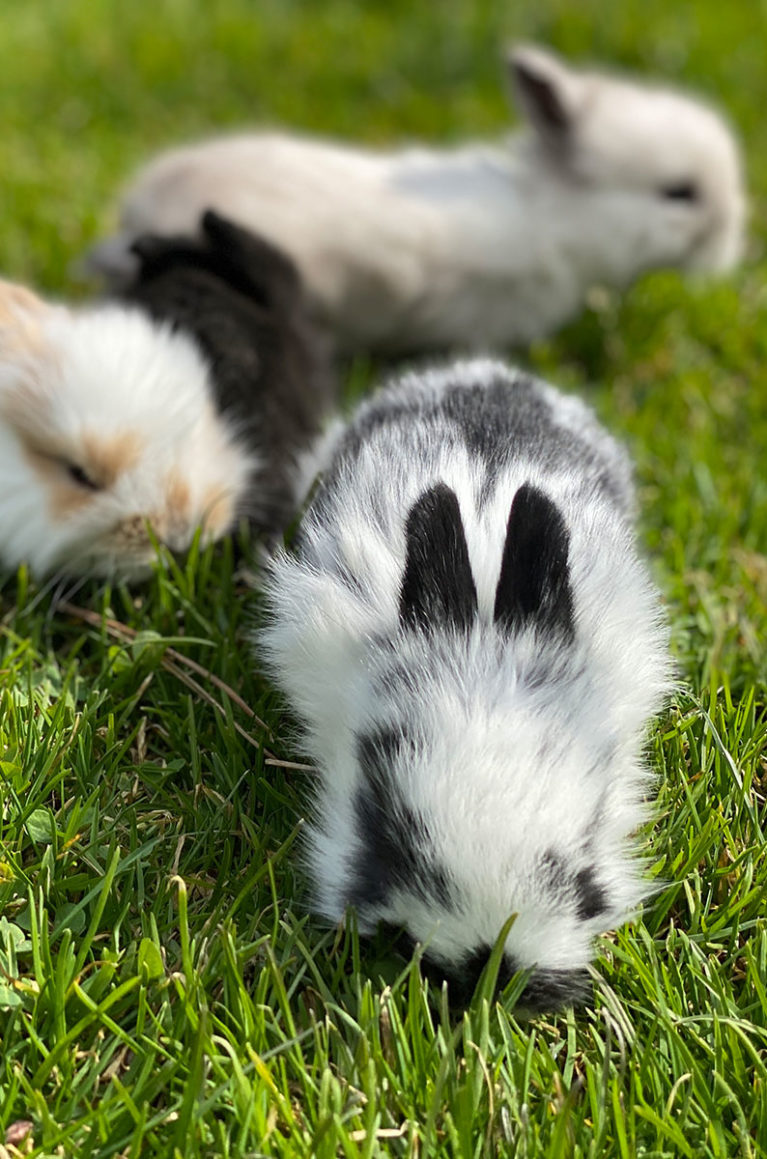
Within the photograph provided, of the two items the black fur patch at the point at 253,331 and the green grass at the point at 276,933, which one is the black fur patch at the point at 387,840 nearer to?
the green grass at the point at 276,933

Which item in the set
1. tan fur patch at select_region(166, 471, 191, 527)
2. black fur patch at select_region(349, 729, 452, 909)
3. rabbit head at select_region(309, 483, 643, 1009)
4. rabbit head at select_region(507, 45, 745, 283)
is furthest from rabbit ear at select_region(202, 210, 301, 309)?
black fur patch at select_region(349, 729, 452, 909)

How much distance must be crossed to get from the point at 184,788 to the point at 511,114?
5523mm

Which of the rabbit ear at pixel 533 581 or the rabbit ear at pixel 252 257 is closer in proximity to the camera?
the rabbit ear at pixel 533 581

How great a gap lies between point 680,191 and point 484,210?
3.34ft

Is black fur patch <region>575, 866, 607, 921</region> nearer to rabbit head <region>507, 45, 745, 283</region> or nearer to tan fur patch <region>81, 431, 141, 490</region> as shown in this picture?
tan fur patch <region>81, 431, 141, 490</region>

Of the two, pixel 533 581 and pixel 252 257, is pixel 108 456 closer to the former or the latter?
pixel 252 257

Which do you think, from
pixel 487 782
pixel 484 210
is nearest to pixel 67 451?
pixel 487 782

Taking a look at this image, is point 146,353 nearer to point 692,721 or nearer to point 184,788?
point 184,788

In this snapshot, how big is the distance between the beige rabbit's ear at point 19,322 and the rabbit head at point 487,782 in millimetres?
1529

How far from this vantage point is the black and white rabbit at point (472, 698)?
201 centimetres

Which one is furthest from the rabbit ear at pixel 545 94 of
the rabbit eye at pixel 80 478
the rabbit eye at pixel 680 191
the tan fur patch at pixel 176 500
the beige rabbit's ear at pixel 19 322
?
the rabbit eye at pixel 80 478

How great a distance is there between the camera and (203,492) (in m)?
3.25

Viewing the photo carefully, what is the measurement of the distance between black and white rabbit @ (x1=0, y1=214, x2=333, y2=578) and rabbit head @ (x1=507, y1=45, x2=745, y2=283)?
2354 mm

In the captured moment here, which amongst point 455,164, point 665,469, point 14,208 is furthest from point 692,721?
point 14,208
